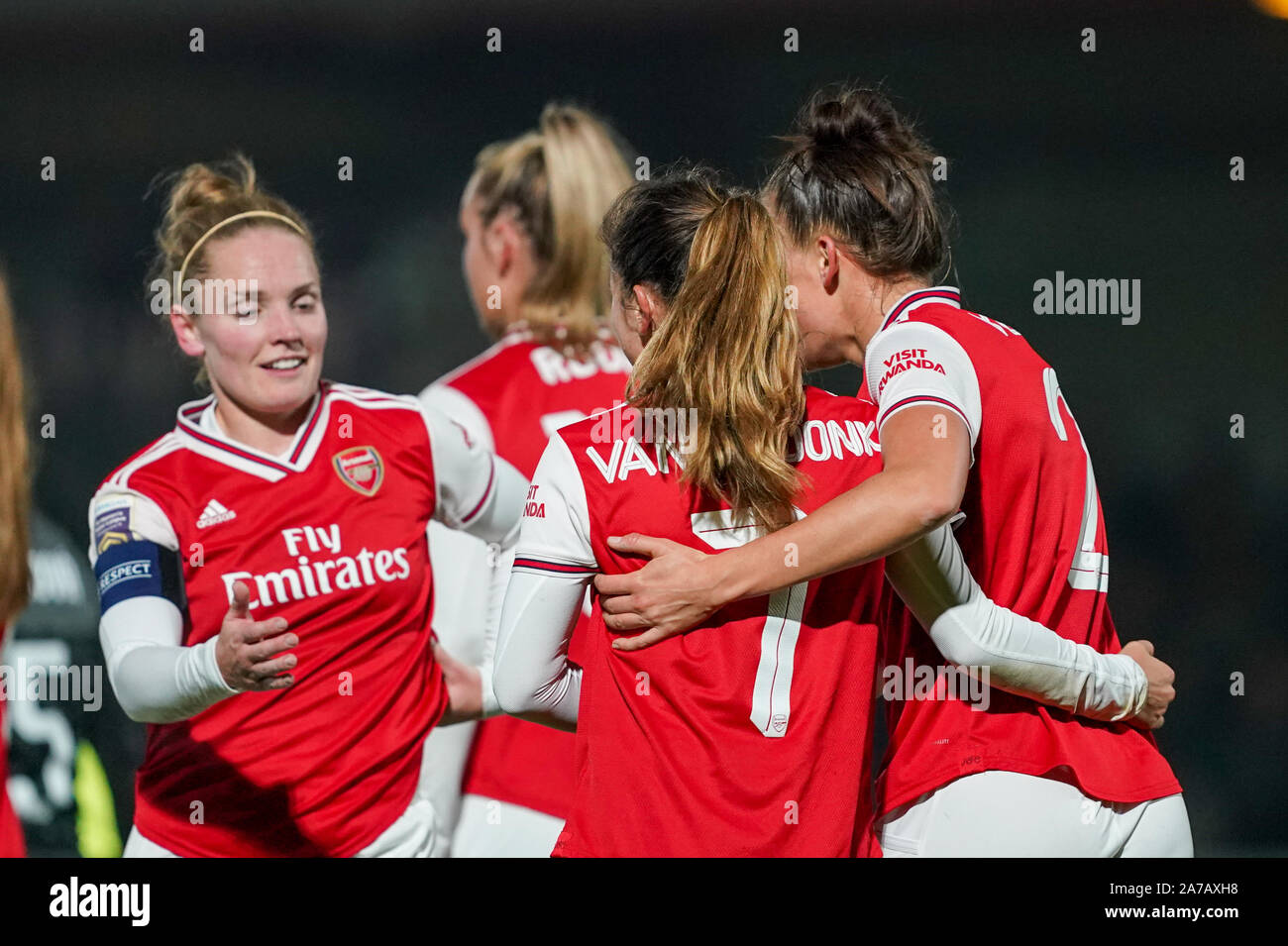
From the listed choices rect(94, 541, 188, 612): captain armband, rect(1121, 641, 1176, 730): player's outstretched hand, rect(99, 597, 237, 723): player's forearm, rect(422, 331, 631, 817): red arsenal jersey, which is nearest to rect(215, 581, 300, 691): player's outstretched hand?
rect(99, 597, 237, 723): player's forearm

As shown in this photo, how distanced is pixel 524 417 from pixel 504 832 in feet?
3.23

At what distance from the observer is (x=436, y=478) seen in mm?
2547

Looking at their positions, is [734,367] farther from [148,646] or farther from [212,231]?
[212,231]

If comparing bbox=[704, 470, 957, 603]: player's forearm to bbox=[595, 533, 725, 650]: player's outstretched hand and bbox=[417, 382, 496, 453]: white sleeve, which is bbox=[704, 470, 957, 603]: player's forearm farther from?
bbox=[417, 382, 496, 453]: white sleeve

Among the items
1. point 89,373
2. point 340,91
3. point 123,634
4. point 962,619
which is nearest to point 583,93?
point 340,91

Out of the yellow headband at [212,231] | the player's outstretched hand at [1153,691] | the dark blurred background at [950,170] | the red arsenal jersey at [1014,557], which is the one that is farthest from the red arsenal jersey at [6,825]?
the dark blurred background at [950,170]

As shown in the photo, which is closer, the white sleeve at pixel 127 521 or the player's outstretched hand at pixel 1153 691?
the player's outstretched hand at pixel 1153 691

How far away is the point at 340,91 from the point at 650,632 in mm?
3452

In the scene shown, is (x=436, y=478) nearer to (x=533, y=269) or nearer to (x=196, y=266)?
(x=196, y=266)

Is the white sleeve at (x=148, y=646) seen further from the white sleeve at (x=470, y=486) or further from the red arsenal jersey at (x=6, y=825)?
the white sleeve at (x=470, y=486)

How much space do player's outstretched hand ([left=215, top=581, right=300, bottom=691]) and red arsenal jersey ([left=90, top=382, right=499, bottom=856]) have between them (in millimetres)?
324

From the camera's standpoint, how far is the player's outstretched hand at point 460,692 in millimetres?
2543

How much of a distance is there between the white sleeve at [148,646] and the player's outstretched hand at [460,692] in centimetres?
A: 49

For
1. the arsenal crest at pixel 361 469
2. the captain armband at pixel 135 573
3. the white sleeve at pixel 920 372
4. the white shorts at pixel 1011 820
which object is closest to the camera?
the white sleeve at pixel 920 372
